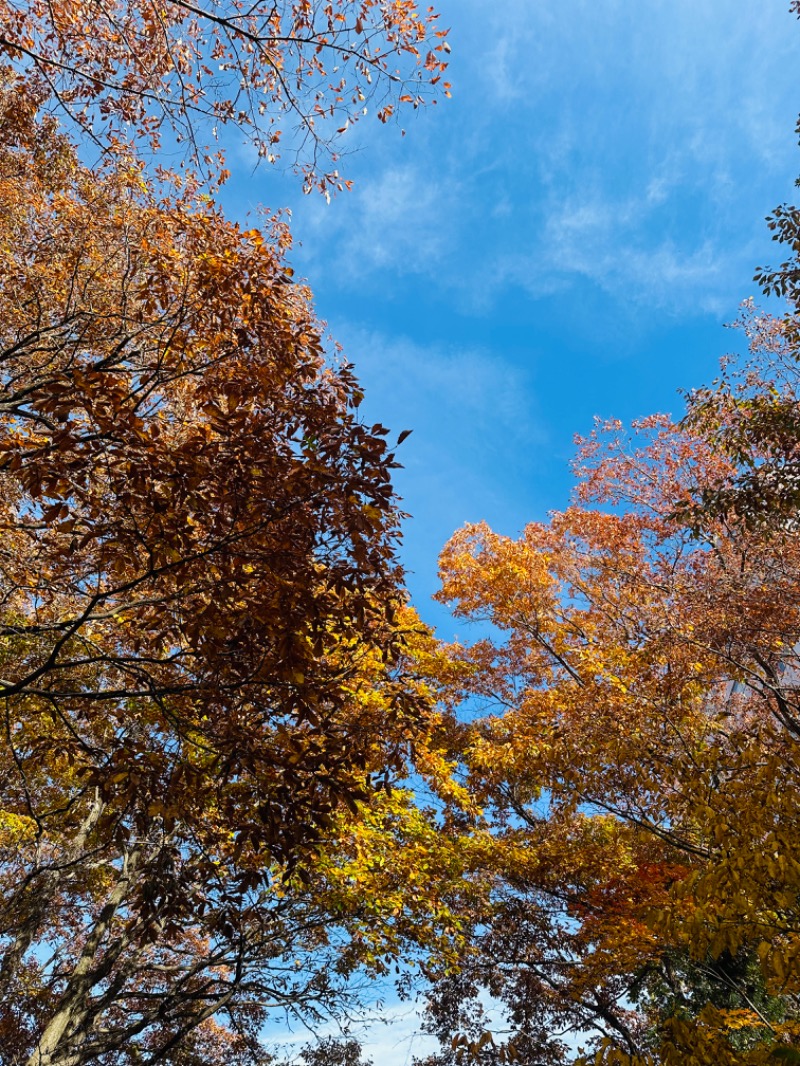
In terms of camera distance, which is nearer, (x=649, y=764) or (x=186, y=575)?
(x=186, y=575)

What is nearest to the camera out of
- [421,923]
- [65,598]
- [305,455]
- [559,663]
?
[305,455]

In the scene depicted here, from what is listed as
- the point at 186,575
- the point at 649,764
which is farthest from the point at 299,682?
the point at 649,764

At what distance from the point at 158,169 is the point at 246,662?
4458 millimetres

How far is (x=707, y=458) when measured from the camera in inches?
543

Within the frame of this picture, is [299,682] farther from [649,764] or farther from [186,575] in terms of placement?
[649,764]

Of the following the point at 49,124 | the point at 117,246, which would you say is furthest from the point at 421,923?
the point at 49,124

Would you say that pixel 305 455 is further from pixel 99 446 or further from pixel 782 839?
pixel 782 839

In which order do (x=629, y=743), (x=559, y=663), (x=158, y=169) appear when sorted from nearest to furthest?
(x=158, y=169)
(x=629, y=743)
(x=559, y=663)

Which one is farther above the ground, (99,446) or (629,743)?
(629,743)

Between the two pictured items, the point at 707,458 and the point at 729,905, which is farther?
the point at 707,458

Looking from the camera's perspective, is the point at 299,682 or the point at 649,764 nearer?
the point at 299,682

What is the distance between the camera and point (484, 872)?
10555mm

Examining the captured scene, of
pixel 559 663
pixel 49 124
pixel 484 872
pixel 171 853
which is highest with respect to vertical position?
pixel 559 663

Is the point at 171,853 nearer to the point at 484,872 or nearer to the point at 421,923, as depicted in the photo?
the point at 421,923
